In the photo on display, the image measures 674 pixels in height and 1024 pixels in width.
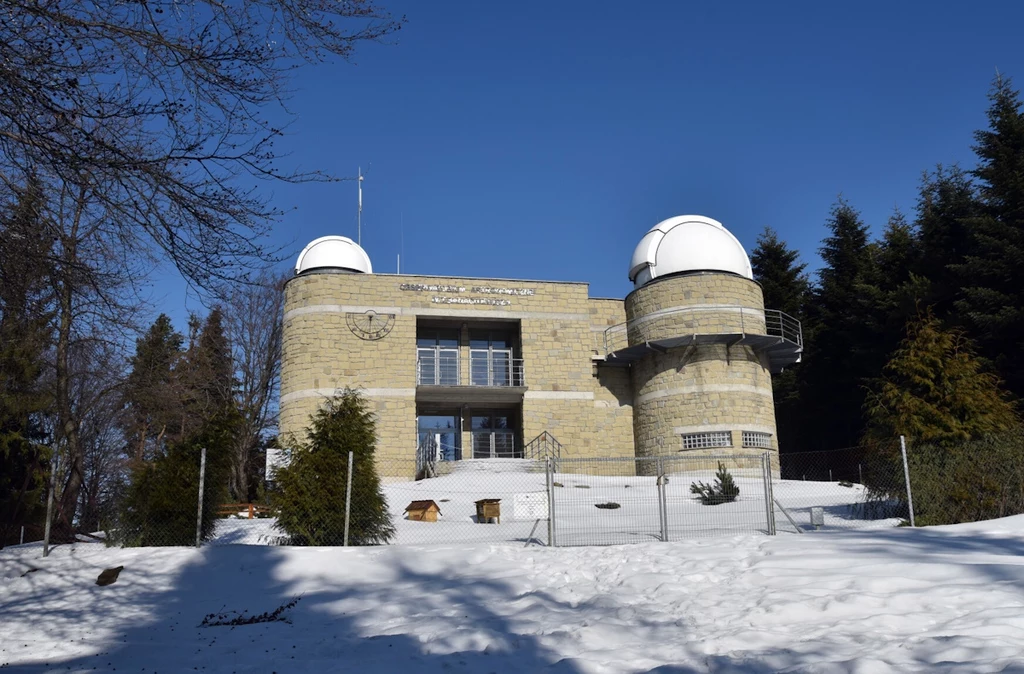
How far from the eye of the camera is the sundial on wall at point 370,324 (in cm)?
2644

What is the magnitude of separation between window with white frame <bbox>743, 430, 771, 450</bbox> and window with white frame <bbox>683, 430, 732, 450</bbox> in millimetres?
572

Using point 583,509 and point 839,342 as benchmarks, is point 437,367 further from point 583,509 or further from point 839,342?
point 839,342

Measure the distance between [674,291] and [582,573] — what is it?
18.3 m

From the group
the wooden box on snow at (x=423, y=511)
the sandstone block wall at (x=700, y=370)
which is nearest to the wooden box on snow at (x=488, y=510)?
the wooden box on snow at (x=423, y=511)

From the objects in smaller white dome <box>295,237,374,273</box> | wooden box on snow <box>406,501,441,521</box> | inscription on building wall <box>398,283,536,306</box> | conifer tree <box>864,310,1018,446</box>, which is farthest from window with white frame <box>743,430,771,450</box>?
smaller white dome <box>295,237,374,273</box>

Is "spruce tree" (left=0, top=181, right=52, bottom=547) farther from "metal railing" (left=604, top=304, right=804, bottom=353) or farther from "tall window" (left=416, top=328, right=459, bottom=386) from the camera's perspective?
→ "metal railing" (left=604, top=304, right=804, bottom=353)

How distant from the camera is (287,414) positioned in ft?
85.0

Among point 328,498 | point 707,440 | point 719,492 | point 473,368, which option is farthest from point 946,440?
point 473,368

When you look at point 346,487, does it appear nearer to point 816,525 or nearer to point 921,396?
point 816,525

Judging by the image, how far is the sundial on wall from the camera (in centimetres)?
2644

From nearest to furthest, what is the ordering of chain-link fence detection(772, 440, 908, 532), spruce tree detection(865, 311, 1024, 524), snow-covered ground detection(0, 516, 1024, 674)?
1. snow-covered ground detection(0, 516, 1024, 674)
2. spruce tree detection(865, 311, 1024, 524)
3. chain-link fence detection(772, 440, 908, 532)

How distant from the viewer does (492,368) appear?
28.3m

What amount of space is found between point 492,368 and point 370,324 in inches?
177

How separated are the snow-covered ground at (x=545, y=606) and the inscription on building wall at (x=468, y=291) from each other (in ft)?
53.3
